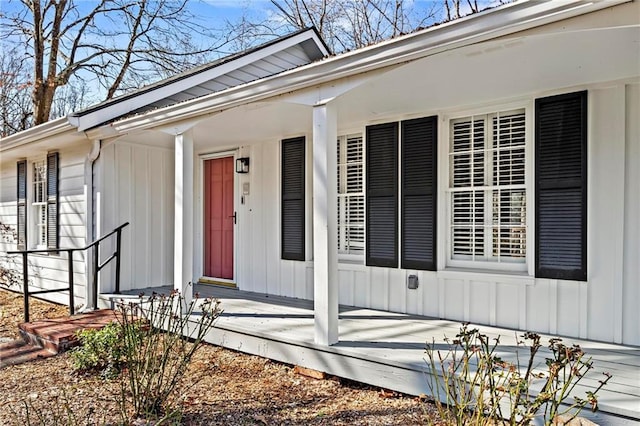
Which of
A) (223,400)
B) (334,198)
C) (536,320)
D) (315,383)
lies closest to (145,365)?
(223,400)

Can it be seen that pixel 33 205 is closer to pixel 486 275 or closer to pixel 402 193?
pixel 402 193

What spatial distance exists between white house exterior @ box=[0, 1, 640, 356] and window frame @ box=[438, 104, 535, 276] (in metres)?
0.02

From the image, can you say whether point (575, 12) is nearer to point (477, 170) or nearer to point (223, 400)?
point (477, 170)

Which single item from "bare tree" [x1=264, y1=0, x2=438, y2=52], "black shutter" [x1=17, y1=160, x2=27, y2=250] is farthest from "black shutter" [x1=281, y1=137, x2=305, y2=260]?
"bare tree" [x1=264, y1=0, x2=438, y2=52]

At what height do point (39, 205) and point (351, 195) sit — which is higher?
point (351, 195)

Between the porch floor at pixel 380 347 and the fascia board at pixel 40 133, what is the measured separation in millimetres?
3127

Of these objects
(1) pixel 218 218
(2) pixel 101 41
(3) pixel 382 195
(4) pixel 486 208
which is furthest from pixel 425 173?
(2) pixel 101 41

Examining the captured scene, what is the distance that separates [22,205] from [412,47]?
7.46 metres

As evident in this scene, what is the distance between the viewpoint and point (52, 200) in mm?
6660

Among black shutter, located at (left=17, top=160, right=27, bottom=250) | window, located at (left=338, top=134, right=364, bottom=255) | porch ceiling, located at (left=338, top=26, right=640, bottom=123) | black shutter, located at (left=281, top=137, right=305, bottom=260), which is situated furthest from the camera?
black shutter, located at (left=17, top=160, right=27, bottom=250)

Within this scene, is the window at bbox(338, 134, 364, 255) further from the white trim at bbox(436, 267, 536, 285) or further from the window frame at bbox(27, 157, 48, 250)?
the window frame at bbox(27, 157, 48, 250)

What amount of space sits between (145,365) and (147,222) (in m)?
3.68

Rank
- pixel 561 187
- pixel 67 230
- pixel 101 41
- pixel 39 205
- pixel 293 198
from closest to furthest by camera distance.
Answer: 1. pixel 561 187
2. pixel 293 198
3. pixel 67 230
4. pixel 39 205
5. pixel 101 41

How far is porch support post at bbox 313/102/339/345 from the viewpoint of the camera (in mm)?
3475
